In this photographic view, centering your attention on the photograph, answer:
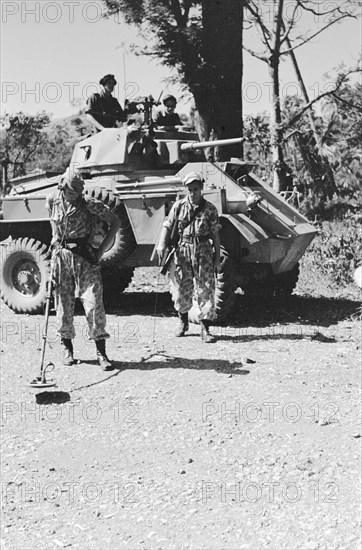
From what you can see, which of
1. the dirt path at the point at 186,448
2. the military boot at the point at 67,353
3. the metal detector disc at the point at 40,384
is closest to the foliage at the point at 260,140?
the dirt path at the point at 186,448

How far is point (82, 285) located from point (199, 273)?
1.68 meters

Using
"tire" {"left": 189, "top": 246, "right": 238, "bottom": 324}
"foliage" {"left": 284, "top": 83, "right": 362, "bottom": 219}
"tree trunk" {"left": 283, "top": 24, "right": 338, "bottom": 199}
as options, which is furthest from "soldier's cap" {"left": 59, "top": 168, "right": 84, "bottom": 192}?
"tree trunk" {"left": 283, "top": 24, "right": 338, "bottom": 199}

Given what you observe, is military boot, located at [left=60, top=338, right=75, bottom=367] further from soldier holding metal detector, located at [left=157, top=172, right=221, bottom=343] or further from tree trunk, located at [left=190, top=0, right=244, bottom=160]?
tree trunk, located at [left=190, top=0, right=244, bottom=160]

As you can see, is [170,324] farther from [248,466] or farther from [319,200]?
[319,200]

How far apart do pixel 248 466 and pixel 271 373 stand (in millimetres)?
2095

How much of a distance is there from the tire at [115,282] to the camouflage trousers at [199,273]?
110 inches

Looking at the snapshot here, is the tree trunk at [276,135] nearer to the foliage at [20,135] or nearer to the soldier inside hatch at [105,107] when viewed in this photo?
the soldier inside hatch at [105,107]

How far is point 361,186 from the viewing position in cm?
2542

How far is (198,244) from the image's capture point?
Answer: 26.8 ft

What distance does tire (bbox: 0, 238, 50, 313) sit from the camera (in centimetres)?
1018

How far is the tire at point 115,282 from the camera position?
11148mm

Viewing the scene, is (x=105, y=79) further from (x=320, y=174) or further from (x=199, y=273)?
(x=320, y=174)

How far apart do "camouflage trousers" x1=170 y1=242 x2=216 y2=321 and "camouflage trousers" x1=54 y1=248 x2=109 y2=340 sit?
5.09ft

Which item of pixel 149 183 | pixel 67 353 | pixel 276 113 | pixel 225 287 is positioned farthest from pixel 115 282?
pixel 276 113
